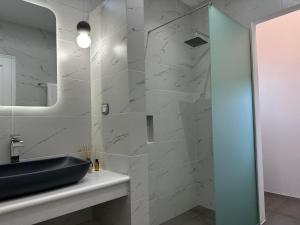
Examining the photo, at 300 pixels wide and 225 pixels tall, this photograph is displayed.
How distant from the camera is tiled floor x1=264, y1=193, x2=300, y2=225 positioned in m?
2.40

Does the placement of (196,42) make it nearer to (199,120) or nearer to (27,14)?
(199,120)

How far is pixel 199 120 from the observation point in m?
2.76

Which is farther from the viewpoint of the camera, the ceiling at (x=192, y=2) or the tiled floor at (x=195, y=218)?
the ceiling at (x=192, y=2)

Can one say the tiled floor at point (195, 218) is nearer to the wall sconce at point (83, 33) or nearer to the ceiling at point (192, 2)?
the wall sconce at point (83, 33)

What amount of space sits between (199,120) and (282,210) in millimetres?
1495

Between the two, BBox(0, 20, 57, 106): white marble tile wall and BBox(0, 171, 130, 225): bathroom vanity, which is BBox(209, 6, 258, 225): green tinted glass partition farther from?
BBox(0, 20, 57, 106): white marble tile wall

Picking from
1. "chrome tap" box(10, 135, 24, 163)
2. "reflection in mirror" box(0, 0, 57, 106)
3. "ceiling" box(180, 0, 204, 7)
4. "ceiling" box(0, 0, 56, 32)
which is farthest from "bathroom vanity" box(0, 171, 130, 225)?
"ceiling" box(180, 0, 204, 7)

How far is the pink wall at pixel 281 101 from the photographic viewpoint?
3.04 m

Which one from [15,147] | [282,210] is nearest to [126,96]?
[15,147]

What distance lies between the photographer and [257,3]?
88.1 inches

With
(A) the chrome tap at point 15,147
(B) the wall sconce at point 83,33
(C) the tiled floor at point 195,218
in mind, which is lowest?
(C) the tiled floor at point 195,218

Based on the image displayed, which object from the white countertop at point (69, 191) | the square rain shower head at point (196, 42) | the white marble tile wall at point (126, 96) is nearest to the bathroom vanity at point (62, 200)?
the white countertop at point (69, 191)

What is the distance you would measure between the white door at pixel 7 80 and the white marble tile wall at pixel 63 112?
0.07 meters

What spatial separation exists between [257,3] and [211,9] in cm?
87
